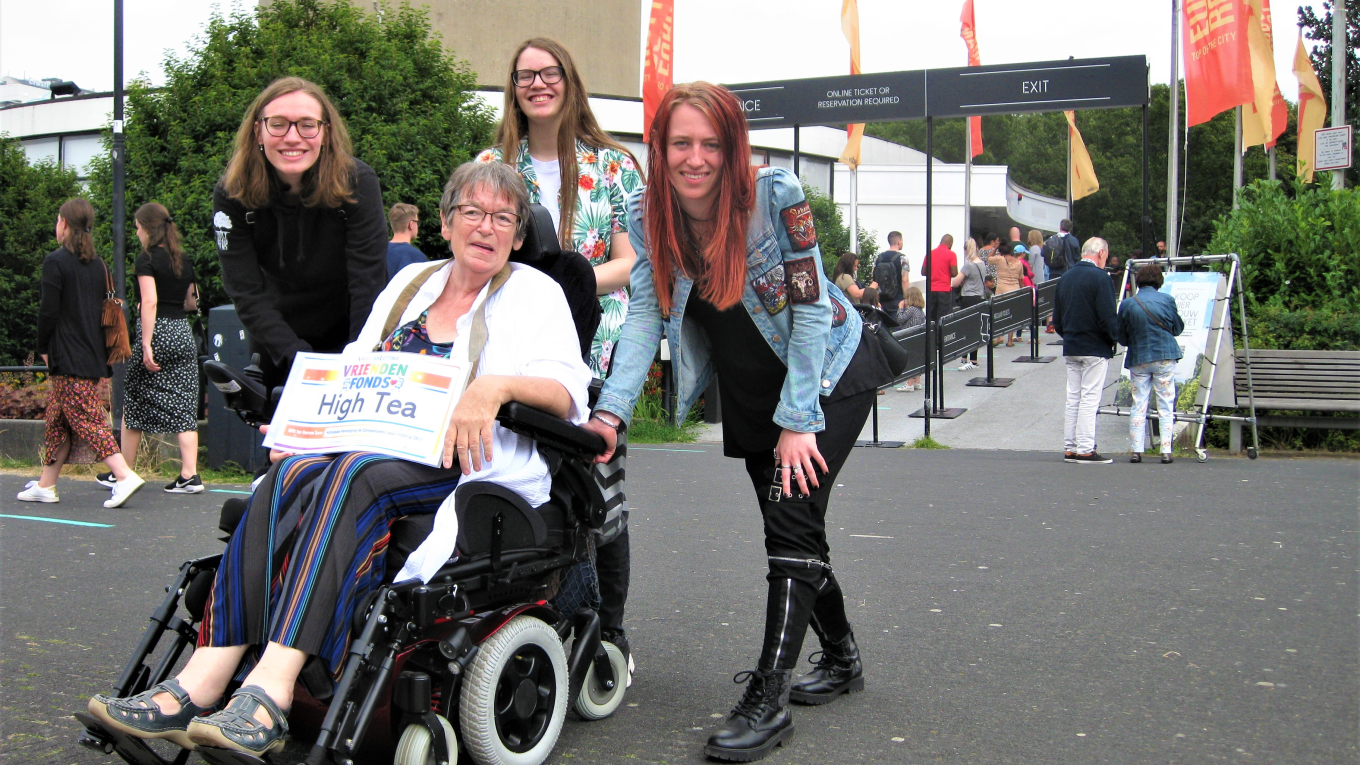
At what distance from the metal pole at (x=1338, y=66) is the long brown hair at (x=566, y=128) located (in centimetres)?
1615

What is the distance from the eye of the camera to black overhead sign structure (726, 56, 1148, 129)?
1085 centimetres

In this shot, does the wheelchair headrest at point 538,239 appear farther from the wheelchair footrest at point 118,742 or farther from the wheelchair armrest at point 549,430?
the wheelchair footrest at point 118,742

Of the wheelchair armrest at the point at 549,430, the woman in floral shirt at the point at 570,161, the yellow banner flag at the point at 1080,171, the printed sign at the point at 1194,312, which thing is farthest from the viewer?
the yellow banner flag at the point at 1080,171

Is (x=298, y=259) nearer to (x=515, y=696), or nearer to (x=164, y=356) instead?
(x=515, y=696)

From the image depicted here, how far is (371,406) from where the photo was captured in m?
3.04

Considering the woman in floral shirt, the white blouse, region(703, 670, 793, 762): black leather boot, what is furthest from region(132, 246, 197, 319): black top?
region(703, 670, 793, 762): black leather boot

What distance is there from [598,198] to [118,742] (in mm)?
2142

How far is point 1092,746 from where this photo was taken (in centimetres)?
332

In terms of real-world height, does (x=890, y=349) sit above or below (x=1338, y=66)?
below

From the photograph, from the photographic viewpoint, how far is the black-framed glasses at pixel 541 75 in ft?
12.2

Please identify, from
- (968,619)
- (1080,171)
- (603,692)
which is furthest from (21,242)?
(603,692)

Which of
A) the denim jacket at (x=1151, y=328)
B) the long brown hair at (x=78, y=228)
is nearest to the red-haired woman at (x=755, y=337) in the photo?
the long brown hair at (x=78, y=228)

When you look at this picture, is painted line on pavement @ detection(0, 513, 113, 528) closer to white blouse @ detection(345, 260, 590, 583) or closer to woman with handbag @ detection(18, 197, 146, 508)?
woman with handbag @ detection(18, 197, 146, 508)

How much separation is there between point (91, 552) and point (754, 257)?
452 cm
